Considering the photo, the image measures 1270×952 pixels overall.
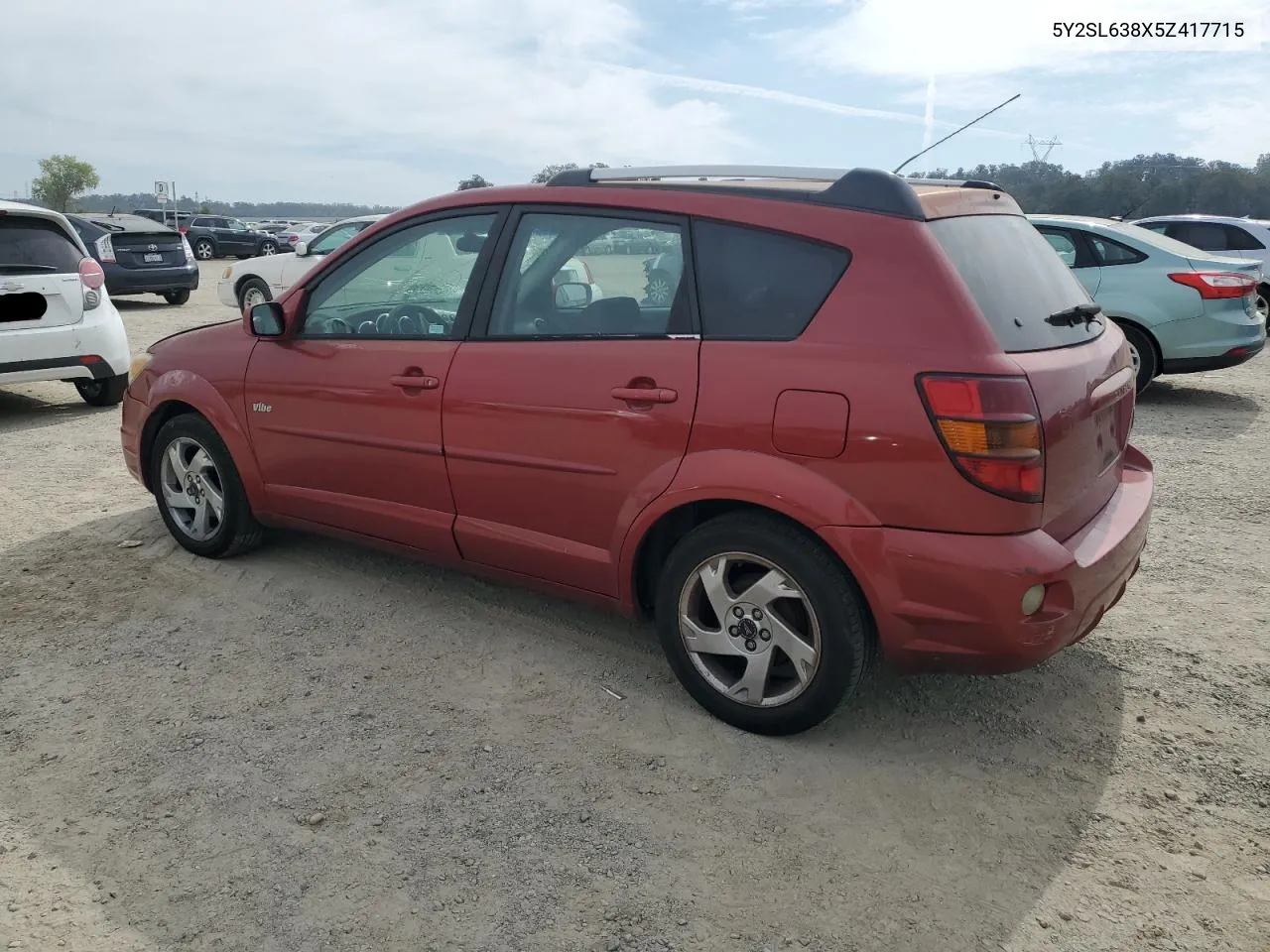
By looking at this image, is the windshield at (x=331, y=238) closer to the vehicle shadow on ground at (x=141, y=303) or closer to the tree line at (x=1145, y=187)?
the vehicle shadow on ground at (x=141, y=303)

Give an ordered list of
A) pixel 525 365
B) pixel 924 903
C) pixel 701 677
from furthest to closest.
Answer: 1. pixel 525 365
2. pixel 701 677
3. pixel 924 903

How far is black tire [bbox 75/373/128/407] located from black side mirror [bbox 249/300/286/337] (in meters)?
4.75

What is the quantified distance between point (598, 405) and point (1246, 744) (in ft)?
7.46

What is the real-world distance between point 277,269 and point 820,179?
12.1 metres

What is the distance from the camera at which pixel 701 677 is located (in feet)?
10.6

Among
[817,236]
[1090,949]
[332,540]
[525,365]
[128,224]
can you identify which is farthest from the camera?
[128,224]

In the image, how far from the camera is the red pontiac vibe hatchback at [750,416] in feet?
8.92

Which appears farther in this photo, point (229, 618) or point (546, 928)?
point (229, 618)

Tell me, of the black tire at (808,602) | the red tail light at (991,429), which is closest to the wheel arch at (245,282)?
the black tire at (808,602)

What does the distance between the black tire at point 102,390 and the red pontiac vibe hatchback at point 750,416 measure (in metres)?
4.91

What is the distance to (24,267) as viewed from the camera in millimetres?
7320

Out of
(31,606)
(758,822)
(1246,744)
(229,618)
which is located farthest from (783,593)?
(31,606)

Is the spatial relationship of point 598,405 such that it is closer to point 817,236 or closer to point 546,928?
point 817,236

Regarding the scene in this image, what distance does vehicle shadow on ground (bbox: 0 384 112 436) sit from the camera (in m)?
7.68
